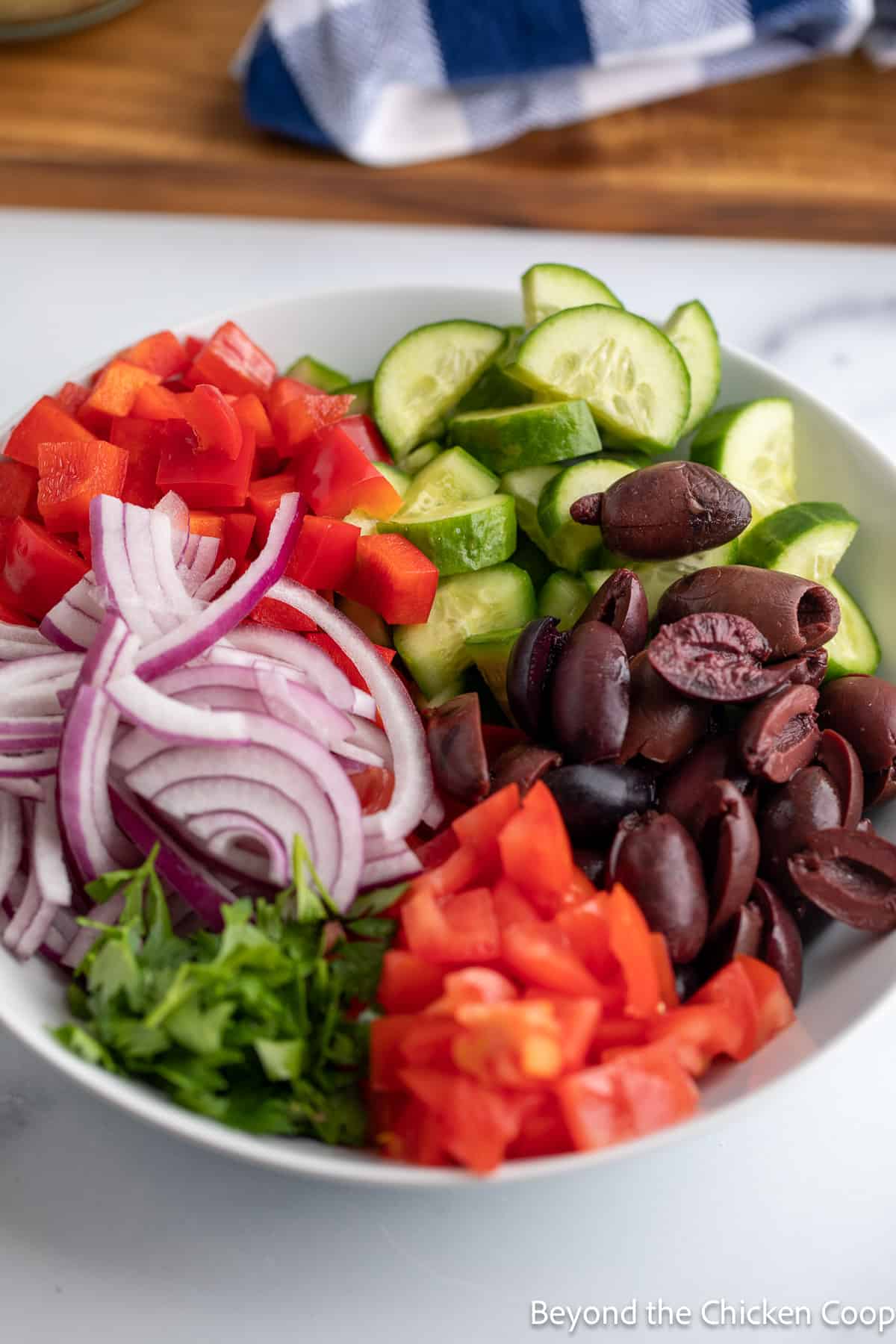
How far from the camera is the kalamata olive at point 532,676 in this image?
1624mm

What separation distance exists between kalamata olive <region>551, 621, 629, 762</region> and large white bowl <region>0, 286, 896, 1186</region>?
0.39 metres

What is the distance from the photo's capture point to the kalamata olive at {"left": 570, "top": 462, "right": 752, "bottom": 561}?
5.63ft

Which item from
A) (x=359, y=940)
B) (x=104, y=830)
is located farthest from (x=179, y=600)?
(x=359, y=940)

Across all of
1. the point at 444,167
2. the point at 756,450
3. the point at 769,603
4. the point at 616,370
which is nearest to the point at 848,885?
the point at 769,603

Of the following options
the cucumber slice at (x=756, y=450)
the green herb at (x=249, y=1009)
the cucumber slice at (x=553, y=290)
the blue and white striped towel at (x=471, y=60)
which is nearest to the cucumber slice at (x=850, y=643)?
the cucumber slice at (x=756, y=450)

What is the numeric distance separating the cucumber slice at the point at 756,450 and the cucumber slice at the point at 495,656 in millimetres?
452

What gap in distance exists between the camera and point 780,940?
4.84 ft

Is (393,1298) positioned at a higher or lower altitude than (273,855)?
lower

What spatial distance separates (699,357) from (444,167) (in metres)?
1.19

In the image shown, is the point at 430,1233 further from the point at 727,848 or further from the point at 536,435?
the point at 536,435

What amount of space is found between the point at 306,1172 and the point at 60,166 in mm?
2512

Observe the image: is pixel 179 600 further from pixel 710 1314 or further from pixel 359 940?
pixel 710 1314

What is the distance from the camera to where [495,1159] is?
1264 mm

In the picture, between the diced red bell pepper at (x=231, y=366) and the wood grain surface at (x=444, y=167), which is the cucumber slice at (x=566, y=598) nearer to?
the diced red bell pepper at (x=231, y=366)
